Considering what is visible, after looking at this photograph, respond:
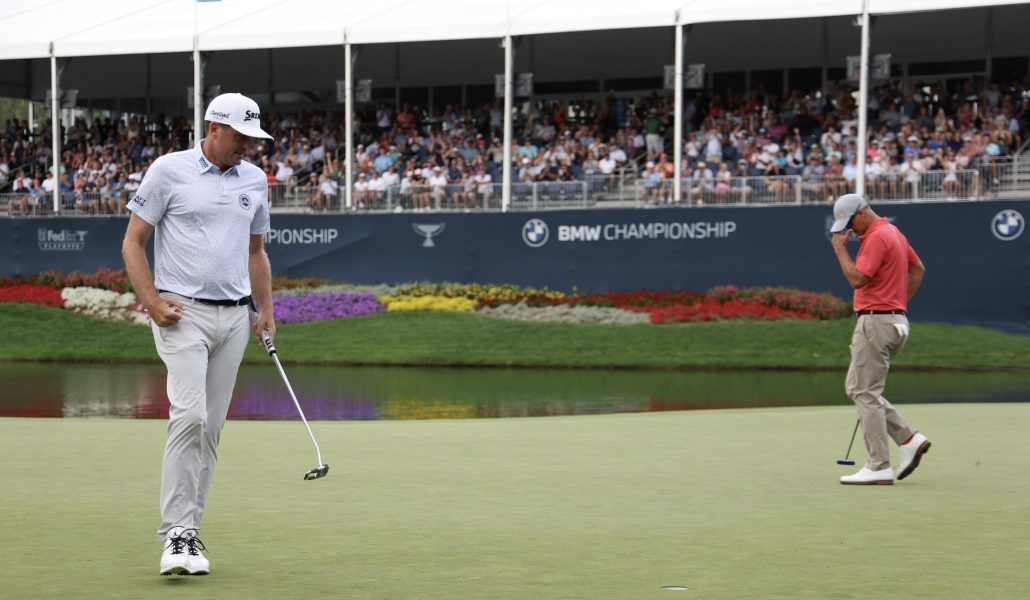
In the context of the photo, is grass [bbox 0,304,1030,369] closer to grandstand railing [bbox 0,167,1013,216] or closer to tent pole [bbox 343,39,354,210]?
grandstand railing [bbox 0,167,1013,216]

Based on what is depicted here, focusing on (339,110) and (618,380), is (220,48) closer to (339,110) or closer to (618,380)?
(339,110)

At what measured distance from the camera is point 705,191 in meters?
30.3

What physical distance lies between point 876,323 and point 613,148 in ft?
74.3

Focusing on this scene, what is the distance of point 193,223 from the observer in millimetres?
7000

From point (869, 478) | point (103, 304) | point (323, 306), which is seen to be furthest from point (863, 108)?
point (869, 478)

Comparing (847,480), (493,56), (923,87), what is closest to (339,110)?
(493,56)

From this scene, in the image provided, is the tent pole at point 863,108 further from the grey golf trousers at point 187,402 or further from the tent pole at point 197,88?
the grey golf trousers at point 187,402

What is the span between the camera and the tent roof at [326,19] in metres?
30.1

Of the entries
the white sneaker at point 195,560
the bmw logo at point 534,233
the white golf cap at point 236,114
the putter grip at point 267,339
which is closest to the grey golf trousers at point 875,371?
the putter grip at point 267,339

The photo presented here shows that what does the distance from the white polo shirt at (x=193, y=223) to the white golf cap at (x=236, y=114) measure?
240mm

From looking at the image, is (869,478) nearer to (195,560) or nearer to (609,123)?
(195,560)

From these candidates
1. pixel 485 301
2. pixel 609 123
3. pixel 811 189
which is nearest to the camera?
pixel 811 189

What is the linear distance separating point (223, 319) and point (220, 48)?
1094 inches

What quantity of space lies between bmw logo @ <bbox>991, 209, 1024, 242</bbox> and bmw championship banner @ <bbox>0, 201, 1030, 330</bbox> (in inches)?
0.8
